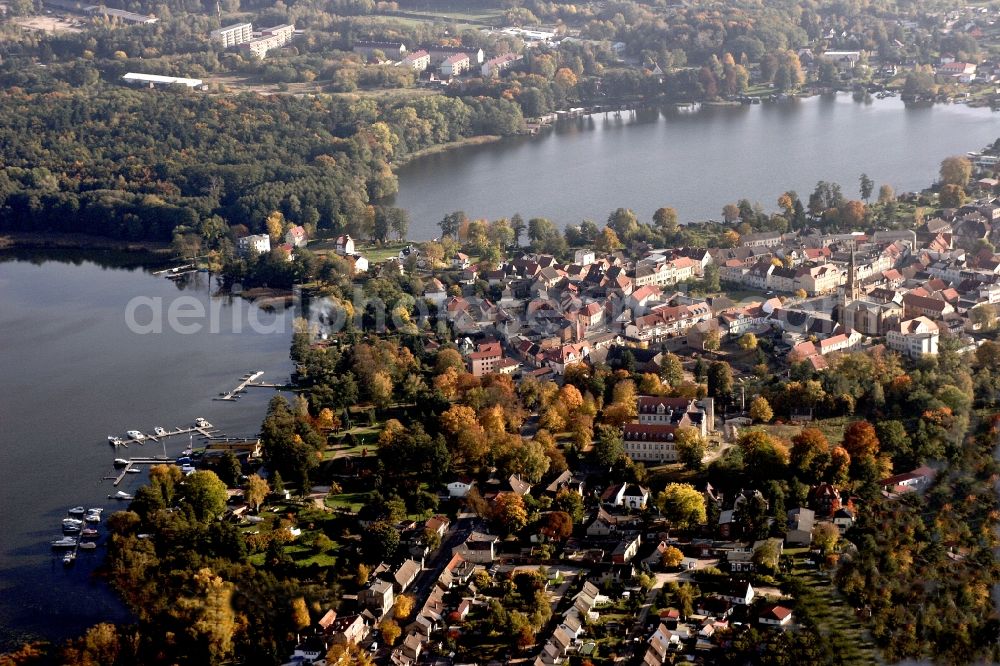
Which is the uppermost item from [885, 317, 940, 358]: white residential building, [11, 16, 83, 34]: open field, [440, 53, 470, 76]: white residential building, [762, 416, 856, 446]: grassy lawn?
[11, 16, 83, 34]: open field

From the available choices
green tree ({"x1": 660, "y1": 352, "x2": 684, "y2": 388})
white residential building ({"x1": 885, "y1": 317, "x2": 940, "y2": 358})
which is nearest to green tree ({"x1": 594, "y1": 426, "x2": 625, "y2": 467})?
green tree ({"x1": 660, "y1": 352, "x2": 684, "y2": 388})

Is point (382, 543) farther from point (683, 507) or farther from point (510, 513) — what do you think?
point (683, 507)

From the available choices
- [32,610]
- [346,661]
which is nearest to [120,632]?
[32,610]

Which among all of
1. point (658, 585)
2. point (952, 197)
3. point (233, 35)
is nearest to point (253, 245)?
point (952, 197)

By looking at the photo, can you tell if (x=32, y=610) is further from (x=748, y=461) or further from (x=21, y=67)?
(x=21, y=67)

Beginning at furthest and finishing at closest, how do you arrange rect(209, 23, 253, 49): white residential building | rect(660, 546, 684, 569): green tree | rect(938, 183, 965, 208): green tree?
1. rect(209, 23, 253, 49): white residential building
2. rect(938, 183, 965, 208): green tree
3. rect(660, 546, 684, 569): green tree

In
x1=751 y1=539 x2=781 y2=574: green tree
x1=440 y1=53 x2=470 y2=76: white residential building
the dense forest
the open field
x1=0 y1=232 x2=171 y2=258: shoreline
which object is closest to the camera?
x1=751 y1=539 x2=781 y2=574: green tree

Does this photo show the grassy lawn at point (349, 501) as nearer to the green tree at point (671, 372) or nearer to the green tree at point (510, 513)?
the green tree at point (510, 513)

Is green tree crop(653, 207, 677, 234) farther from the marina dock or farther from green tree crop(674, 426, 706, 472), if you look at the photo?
green tree crop(674, 426, 706, 472)

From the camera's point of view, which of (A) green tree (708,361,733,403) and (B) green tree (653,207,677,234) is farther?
(B) green tree (653,207,677,234)
